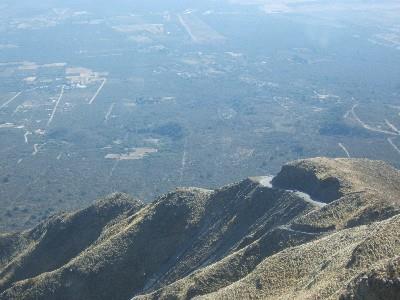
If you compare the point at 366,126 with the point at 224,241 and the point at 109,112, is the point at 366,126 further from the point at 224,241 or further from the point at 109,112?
the point at 224,241

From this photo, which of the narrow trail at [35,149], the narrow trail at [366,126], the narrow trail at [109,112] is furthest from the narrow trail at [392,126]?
the narrow trail at [35,149]

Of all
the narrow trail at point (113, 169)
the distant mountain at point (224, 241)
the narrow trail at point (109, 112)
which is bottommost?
the narrow trail at point (109, 112)

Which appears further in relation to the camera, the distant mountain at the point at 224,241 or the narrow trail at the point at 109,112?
the narrow trail at the point at 109,112

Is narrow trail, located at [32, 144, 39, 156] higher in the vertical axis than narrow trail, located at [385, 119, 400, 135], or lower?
lower

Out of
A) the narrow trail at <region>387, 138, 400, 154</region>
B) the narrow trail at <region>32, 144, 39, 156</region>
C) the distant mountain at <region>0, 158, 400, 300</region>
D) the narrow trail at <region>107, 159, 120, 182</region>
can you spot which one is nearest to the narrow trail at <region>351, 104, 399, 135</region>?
the narrow trail at <region>387, 138, 400, 154</region>

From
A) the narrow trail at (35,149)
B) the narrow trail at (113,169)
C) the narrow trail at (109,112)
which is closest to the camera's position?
the narrow trail at (113,169)

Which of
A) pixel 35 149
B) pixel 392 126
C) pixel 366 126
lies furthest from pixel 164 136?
pixel 392 126

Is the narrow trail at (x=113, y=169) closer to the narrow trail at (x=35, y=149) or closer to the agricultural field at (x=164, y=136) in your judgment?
the agricultural field at (x=164, y=136)

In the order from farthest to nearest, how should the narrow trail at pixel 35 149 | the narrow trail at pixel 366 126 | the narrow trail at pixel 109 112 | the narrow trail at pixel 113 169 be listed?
the narrow trail at pixel 109 112, the narrow trail at pixel 366 126, the narrow trail at pixel 35 149, the narrow trail at pixel 113 169

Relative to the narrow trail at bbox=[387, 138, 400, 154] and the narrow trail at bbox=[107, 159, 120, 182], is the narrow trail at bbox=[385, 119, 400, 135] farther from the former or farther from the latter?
the narrow trail at bbox=[107, 159, 120, 182]
